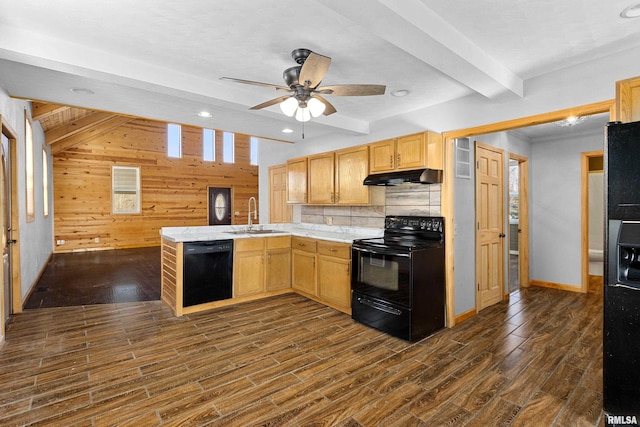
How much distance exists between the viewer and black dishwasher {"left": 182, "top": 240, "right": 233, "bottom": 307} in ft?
12.5

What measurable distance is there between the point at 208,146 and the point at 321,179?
7117 millimetres

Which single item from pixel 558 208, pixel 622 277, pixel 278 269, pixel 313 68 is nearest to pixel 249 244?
pixel 278 269

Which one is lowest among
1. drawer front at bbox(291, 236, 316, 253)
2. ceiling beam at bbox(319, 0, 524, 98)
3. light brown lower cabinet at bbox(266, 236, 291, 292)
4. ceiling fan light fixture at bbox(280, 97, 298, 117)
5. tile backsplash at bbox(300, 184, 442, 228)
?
light brown lower cabinet at bbox(266, 236, 291, 292)

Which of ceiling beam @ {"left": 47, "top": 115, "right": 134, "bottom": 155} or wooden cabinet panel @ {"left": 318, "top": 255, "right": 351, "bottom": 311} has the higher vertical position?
ceiling beam @ {"left": 47, "top": 115, "right": 134, "bottom": 155}

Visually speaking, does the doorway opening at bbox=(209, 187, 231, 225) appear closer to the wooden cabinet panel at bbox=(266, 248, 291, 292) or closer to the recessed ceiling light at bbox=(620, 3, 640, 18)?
the wooden cabinet panel at bbox=(266, 248, 291, 292)

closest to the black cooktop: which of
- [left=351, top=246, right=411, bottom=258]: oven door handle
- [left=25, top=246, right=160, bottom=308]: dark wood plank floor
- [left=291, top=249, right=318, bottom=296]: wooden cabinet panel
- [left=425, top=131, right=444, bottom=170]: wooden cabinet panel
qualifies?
[left=351, top=246, right=411, bottom=258]: oven door handle

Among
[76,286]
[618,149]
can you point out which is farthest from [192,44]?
[76,286]

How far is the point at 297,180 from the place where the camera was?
5250mm

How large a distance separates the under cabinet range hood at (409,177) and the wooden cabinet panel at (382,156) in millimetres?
101

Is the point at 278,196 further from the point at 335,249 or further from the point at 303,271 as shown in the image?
the point at 335,249

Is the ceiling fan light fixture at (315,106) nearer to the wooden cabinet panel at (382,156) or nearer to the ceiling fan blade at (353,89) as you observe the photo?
the ceiling fan blade at (353,89)

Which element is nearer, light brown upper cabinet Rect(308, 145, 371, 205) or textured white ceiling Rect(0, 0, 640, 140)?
textured white ceiling Rect(0, 0, 640, 140)

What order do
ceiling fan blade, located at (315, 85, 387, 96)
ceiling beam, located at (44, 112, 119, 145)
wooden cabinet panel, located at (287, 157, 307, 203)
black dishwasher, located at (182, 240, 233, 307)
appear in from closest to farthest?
ceiling fan blade, located at (315, 85, 387, 96) < black dishwasher, located at (182, 240, 233, 307) < wooden cabinet panel, located at (287, 157, 307, 203) < ceiling beam, located at (44, 112, 119, 145)

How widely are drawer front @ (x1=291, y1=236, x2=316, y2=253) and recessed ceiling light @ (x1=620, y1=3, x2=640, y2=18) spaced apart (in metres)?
3.37
